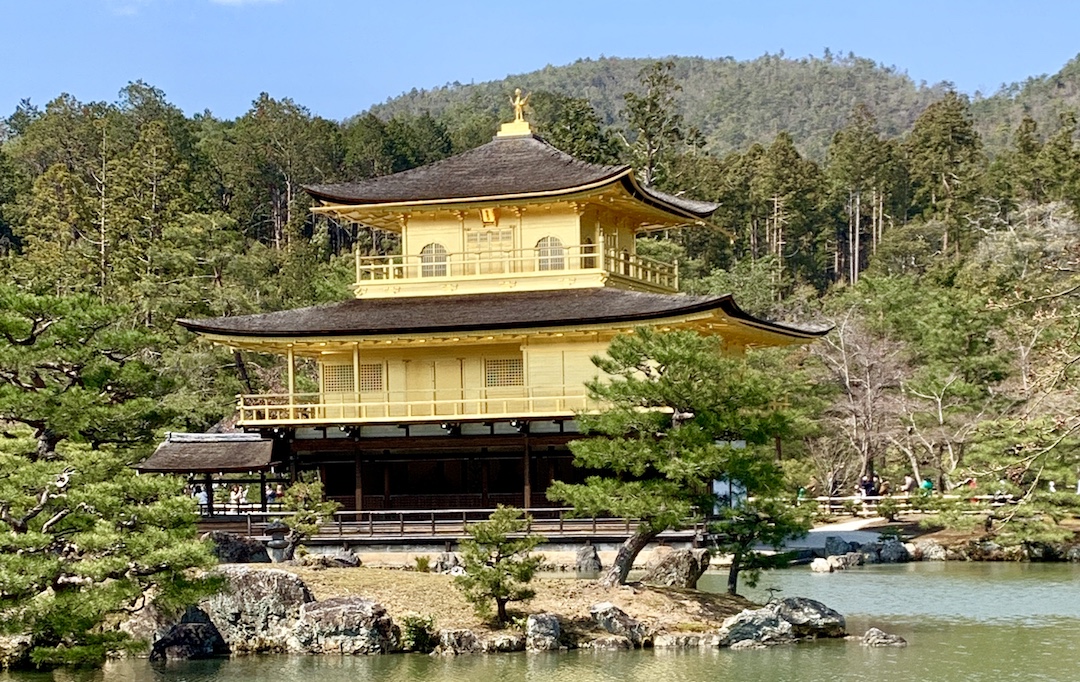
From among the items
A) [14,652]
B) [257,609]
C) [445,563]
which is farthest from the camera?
[445,563]

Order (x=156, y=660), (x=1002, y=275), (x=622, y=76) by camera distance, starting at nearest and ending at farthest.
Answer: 1. (x=156, y=660)
2. (x=1002, y=275)
3. (x=622, y=76)

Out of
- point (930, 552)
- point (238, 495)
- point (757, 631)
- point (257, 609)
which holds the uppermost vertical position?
point (238, 495)

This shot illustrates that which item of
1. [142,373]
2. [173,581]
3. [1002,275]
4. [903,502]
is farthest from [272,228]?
[173,581]

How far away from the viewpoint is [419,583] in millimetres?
25766

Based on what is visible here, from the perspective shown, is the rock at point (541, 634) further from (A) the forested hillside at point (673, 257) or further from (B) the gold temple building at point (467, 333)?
(B) the gold temple building at point (467, 333)

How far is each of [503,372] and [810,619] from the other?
45.2 ft

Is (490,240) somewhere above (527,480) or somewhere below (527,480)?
above

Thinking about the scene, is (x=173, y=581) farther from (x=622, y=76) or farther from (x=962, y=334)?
(x=622, y=76)

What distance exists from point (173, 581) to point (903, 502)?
25.8 metres

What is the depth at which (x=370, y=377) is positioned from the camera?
121 ft

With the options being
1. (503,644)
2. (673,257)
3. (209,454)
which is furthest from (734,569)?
(673,257)

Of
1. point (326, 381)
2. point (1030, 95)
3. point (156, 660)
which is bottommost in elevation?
point (156, 660)

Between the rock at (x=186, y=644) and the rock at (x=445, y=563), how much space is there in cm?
721

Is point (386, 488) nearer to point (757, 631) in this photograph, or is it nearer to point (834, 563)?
point (834, 563)
